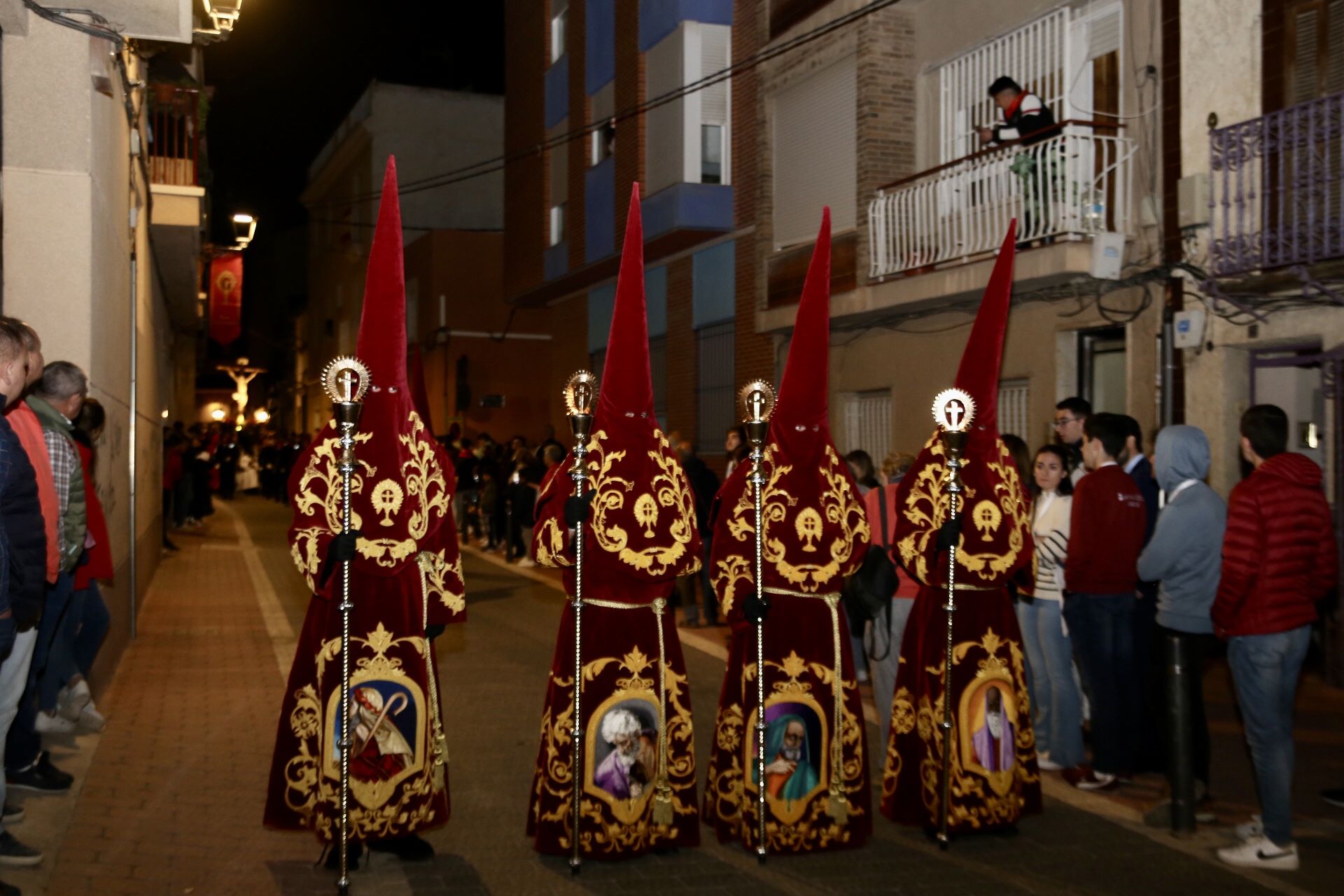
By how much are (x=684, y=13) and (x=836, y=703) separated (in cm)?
1651

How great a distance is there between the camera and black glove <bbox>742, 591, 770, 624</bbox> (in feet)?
18.7

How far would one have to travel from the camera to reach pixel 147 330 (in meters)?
15.8

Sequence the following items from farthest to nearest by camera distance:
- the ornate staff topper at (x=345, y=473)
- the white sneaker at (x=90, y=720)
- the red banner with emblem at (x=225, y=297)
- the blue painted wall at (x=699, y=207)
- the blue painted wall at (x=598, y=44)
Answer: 1. the red banner with emblem at (x=225, y=297)
2. the blue painted wall at (x=598, y=44)
3. the blue painted wall at (x=699, y=207)
4. the white sneaker at (x=90, y=720)
5. the ornate staff topper at (x=345, y=473)

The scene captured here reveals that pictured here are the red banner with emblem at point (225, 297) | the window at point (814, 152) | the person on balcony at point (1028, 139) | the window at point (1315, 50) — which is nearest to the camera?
the window at point (1315, 50)

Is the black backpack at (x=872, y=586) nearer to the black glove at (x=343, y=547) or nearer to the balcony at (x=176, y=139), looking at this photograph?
the black glove at (x=343, y=547)

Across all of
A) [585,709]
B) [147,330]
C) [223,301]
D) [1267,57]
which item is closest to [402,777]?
[585,709]

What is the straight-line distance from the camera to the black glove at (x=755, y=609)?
225 inches

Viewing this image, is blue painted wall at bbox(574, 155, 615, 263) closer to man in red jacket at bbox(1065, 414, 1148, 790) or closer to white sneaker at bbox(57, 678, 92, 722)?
white sneaker at bbox(57, 678, 92, 722)

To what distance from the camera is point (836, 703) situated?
6.02 metres

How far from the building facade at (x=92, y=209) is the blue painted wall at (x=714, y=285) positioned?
9092 mm

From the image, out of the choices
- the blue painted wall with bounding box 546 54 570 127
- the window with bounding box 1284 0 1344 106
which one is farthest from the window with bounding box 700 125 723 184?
the window with bounding box 1284 0 1344 106

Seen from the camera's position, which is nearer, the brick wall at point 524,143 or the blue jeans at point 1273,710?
the blue jeans at point 1273,710

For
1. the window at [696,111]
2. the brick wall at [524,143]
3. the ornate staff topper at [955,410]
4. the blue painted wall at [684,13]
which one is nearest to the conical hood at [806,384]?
the ornate staff topper at [955,410]

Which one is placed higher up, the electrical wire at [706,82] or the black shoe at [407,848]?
the electrical wire at [706,82]
